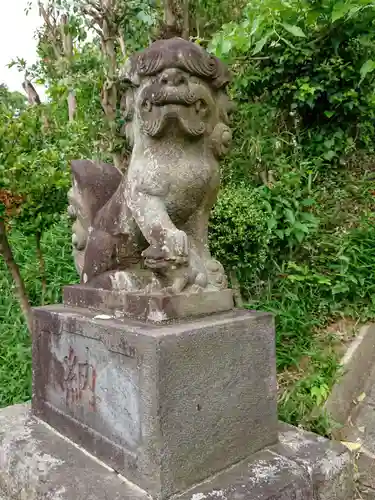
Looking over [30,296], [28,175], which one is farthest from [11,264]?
[30,296]

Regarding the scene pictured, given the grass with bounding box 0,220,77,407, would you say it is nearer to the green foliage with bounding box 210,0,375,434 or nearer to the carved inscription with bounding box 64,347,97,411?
the carved inscription with bounding box 64,347,97,411

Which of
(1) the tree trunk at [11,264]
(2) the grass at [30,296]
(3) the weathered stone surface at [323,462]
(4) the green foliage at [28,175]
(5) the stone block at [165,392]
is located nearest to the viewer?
(5) the stone block at [165,392]

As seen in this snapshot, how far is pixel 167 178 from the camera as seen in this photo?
1.78m

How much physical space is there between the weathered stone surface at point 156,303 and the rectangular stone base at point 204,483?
0.50m

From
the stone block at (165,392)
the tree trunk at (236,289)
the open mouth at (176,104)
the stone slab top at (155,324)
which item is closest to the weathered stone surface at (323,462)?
the stone block at (165,392)

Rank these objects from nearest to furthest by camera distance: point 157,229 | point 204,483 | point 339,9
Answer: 1. point 204,483
2. point 157,229
3. point 339,9

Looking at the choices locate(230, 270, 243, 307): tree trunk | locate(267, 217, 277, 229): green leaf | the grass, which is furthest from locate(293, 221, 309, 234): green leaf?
the grass

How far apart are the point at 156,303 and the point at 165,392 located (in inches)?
12.9

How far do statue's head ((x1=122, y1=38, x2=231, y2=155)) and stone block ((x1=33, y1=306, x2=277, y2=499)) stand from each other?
791mm

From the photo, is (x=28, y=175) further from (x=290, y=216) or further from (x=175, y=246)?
(x=290, y=216)

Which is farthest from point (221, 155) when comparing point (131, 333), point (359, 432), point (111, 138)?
point (111, 138)

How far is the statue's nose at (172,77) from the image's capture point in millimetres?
1699

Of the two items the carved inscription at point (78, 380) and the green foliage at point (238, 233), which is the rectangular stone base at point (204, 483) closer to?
the carved inscription at point (78, 380)

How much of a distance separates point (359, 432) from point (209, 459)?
1.22 m
